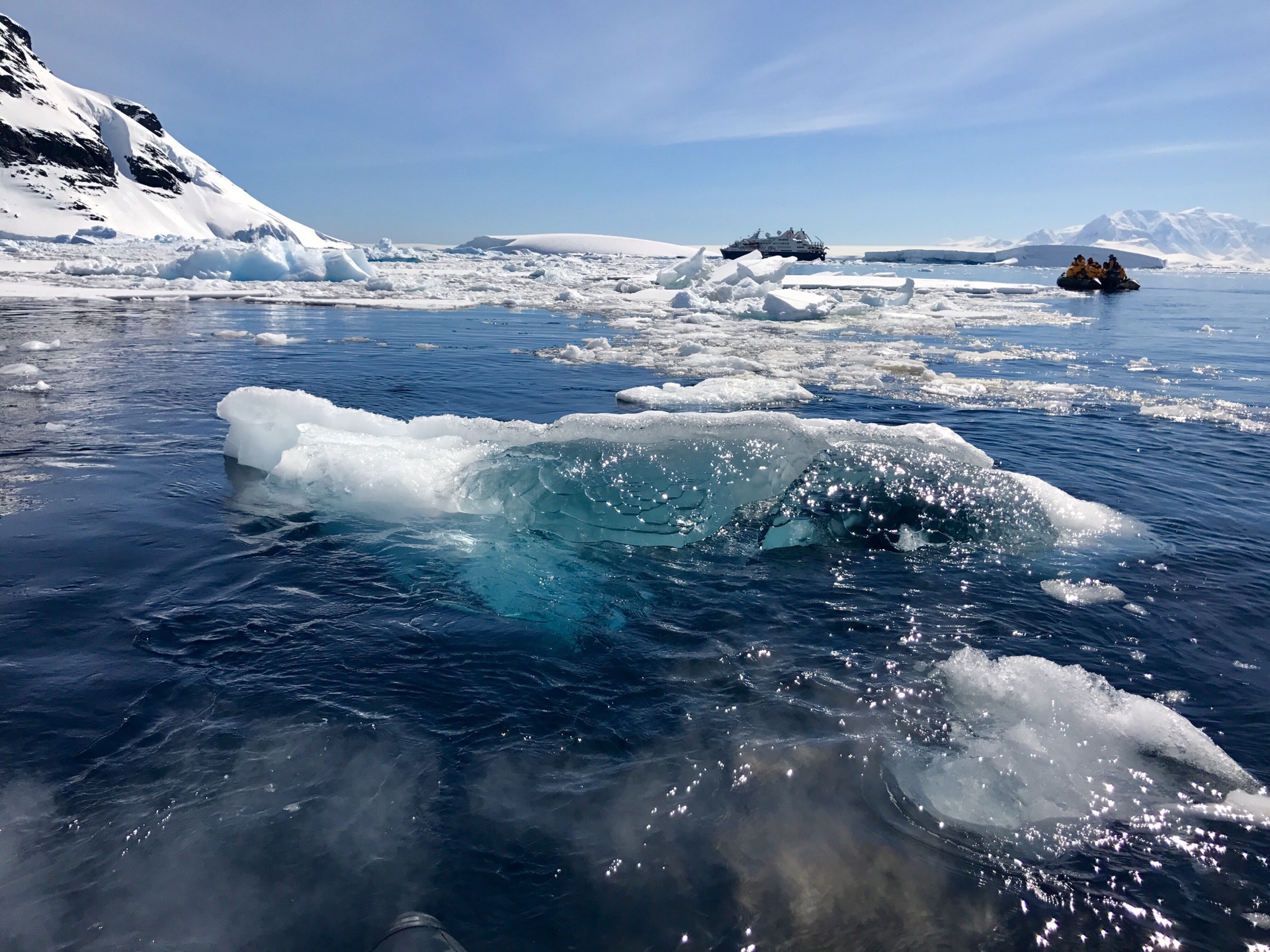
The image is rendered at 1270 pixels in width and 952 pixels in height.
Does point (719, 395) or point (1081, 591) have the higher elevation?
point (719, 395)

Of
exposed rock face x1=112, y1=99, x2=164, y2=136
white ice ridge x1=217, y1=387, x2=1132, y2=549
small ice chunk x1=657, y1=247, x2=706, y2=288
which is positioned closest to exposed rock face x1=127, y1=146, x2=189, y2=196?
exposed rock face x1=112, y1=99, x2=164, y2=136

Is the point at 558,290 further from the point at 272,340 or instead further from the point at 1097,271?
the point at 1097,271

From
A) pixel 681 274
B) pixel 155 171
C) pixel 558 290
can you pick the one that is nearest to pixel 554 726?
pixel 681 274

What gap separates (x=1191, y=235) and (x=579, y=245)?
17531cm

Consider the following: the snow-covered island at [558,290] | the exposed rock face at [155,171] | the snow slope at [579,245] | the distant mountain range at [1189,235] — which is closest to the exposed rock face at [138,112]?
the snow-covered island at [558,290]

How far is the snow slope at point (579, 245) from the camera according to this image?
119312 millimetres

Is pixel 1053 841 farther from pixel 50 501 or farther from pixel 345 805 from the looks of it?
pixel 50 501

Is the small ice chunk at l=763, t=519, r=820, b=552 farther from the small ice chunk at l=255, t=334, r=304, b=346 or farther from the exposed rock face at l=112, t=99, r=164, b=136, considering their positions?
the exposed rock face at l=112, t=99, r=164, b=136

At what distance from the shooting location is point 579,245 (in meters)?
126

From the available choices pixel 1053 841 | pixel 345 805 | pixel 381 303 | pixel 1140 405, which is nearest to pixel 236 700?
pixel 345 805

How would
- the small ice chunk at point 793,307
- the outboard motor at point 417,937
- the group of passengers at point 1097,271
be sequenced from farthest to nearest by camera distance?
the group of passengers at point 1097,271, the small ice chunk at point 793,307, the outboard motor at point 417,937

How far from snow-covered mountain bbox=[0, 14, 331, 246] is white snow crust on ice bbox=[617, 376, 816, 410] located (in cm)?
6887

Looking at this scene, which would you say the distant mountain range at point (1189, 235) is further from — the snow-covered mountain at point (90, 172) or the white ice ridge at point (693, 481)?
the white ice ridge at point (693, 481)

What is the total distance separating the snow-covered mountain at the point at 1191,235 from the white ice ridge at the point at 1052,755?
204 meters
